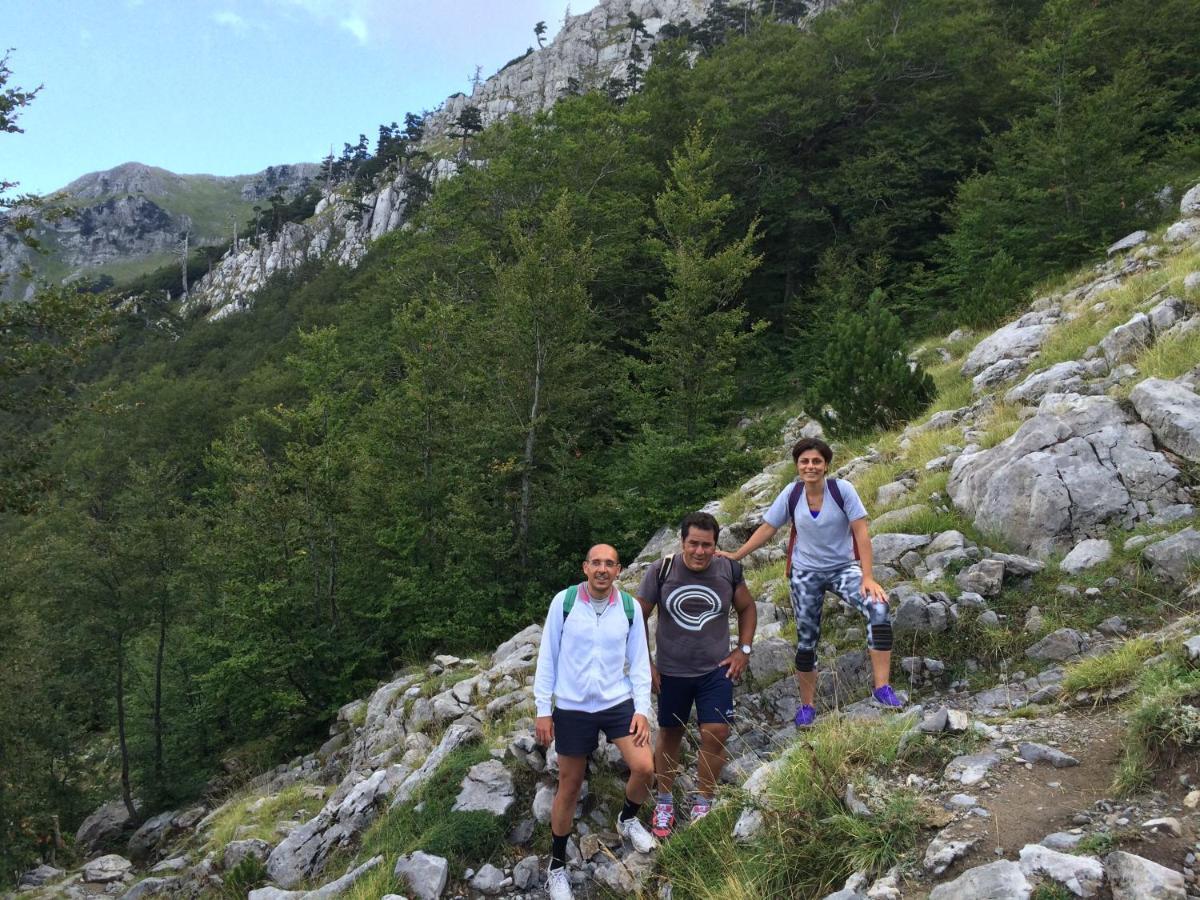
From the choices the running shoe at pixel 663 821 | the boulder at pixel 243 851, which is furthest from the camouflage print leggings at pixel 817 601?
the boulder at pixel 243 851

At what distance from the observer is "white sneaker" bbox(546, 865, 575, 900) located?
13.1 feet

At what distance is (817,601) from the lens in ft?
16.1

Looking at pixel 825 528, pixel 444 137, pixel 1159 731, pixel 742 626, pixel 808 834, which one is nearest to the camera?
pixel 1159 731

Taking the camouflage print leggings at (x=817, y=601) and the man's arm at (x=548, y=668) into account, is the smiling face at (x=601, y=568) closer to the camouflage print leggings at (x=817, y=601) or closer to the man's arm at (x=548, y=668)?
the man's arm at (x=548, y=668)

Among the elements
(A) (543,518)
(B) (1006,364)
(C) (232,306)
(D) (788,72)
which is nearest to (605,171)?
(D) (788,72)

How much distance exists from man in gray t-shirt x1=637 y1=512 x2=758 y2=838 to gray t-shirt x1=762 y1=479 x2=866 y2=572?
2.39 ft

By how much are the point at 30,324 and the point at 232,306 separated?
90652 mm

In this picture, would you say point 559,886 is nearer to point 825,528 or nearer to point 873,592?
point 873,592

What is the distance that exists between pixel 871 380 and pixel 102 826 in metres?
21.9

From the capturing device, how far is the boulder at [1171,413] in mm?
5934

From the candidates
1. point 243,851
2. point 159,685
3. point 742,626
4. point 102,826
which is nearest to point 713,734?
point 742,626

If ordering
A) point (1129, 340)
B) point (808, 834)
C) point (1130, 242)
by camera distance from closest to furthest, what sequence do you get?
point (808, 834), point (1129, 340), point (1130, 242)

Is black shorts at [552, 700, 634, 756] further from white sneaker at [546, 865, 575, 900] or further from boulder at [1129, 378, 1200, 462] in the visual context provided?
boulder at [1129, 378, 1200, 462]

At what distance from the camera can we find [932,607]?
552 centimetres
